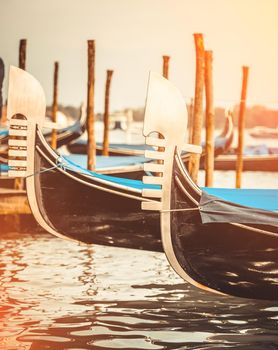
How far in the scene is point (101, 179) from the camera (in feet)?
30.5

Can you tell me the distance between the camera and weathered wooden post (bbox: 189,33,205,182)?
12.8 metres

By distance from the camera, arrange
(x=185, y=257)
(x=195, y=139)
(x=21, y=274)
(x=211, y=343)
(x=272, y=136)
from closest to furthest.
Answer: (x=211, y=343) → (x=185, y=257) → (x=21, y=274) → (x=195, y=139) → (x=272, y=136)

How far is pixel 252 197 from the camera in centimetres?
890

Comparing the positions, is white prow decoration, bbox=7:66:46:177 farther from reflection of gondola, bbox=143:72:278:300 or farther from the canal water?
reflection of gondola, bbox=143:72:278:300

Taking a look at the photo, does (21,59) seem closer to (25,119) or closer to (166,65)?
(166,65)

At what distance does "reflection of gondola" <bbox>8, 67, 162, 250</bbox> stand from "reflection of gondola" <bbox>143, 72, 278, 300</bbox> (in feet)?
4.50

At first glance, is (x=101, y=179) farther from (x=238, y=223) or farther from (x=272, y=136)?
(x=272, y=136)

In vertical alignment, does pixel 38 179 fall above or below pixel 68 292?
above

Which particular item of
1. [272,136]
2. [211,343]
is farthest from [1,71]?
[272,136]

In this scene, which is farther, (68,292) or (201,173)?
(201,173)

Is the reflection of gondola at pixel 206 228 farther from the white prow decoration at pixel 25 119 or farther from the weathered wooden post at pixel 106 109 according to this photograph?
the weathered wooden post at pixel 106 109

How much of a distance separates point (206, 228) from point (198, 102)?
214 inches

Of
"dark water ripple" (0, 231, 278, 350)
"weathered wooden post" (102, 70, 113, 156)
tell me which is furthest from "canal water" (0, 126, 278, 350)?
"weathered wooden post" (102, 70, 113, 156)

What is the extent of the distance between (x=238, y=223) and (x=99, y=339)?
1.34 meters
